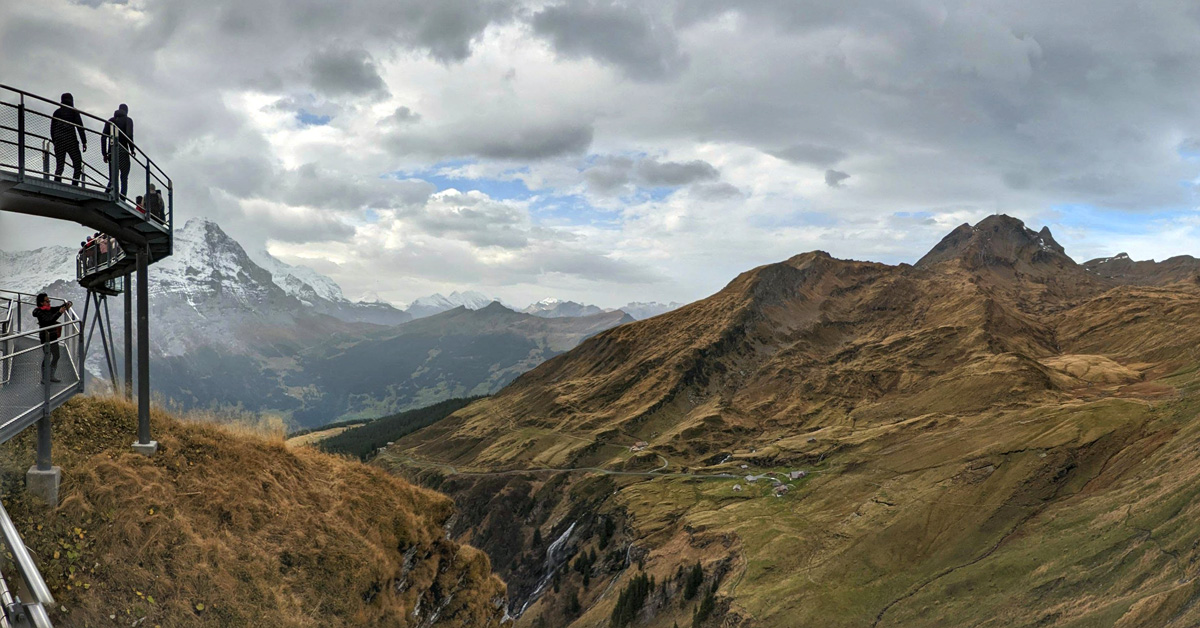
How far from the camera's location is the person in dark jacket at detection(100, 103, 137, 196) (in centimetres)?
1936

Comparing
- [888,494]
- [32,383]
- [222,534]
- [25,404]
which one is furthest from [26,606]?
[888,494]

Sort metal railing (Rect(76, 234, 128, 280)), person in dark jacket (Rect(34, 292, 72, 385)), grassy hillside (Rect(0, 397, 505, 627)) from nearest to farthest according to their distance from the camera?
grassy hillside (Rect(0, 397, 505, 627)) → person in dark jacket (Rect(34, 292, 72, 385)) → metal railing (Rect(76, 234, 128, 280))

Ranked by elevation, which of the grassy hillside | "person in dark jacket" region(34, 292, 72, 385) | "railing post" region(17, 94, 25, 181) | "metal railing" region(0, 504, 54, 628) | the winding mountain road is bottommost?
the winding mountain road

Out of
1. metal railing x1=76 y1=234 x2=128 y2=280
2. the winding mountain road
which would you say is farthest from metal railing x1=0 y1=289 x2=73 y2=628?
the winding mountain road

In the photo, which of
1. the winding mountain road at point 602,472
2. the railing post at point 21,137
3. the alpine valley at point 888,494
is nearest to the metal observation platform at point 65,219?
the railing post at point 21,137

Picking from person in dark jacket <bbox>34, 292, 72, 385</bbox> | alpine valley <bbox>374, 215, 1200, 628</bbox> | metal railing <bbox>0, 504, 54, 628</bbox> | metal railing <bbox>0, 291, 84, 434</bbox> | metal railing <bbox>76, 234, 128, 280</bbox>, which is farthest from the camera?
alpine valley <bbox>374, 215, 1200, 628</bbox>

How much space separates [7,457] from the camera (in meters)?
17.0

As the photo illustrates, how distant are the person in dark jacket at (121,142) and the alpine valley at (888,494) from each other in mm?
68405

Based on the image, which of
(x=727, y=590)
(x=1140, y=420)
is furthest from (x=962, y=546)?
(x=1140, y=420)

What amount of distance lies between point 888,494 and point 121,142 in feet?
383

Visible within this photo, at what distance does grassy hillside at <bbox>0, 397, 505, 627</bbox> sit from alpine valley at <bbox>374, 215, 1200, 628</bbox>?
55.4m

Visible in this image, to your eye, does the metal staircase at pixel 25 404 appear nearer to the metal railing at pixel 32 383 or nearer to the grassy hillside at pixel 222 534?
the metal railing at pixel 32 383

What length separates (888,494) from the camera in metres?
109

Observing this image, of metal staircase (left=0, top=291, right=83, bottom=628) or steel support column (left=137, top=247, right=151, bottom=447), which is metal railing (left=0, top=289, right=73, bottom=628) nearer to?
metal staircase (left=0, top=291, right=83, bottom=628)
